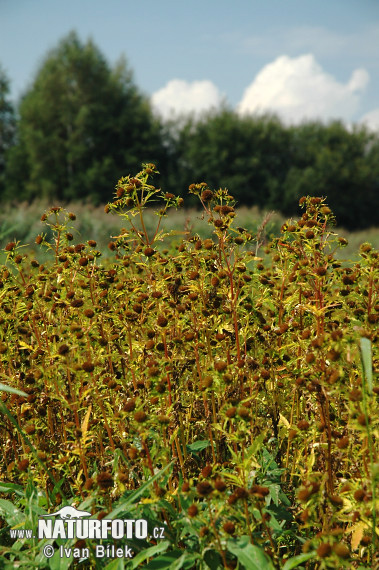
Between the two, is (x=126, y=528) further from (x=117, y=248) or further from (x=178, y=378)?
(x=117, y=248)

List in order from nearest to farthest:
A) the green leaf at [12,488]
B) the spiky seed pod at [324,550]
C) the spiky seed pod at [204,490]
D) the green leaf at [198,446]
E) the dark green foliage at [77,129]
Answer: the spiky seed pod at [324,550], the spiky seed pod at [204,490], the green leaf at [12,488], the green leaf at [198,446], the dark green foliage at [77,129]

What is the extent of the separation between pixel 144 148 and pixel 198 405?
3002cm

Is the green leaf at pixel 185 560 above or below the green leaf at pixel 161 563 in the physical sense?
above

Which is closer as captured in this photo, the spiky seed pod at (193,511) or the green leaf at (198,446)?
the spiky seed pod at (193,511)

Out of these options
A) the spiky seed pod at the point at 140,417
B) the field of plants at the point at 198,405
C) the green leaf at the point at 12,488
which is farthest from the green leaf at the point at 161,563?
the green leaf at the point at 12,488

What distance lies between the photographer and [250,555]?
156cm

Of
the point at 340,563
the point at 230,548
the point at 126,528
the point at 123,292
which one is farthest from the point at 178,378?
the point at 340,563

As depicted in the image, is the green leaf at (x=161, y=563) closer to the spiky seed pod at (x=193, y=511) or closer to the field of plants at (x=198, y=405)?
the field of plants at (x=198, y=405)

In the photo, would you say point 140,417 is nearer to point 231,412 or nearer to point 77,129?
point 231,412

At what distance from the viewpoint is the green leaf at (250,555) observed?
153cm

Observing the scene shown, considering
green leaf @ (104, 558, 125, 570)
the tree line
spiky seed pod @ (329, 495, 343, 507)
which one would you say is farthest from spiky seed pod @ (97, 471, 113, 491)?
the tree line

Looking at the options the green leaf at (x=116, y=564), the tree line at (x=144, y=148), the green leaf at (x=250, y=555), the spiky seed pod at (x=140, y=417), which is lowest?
the green leaf at (x=116, y=564)

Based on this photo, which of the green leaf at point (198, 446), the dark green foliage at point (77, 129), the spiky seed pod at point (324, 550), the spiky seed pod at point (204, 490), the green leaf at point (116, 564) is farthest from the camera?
the dark green foliage at point (77, 129)

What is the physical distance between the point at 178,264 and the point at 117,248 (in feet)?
1.29
